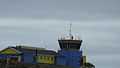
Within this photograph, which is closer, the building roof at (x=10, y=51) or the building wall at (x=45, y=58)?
the building roof at (x=10, y=51)

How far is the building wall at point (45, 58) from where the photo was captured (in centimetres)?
9038

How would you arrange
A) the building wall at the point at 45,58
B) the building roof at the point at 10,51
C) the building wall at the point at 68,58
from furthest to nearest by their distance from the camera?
1. the building wall at the point at 68,58
2. the building wall at the point at 45,58
3. the building roof at the point at 10,51

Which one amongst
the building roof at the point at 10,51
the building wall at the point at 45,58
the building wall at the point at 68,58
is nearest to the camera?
the building roof at the point at 10,51

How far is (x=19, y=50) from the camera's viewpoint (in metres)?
89.0

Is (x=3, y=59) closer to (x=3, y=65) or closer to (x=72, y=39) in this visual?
(x=3, y=65)

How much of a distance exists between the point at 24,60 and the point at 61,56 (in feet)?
24.5

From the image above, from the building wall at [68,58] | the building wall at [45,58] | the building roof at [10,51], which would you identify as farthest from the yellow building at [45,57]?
the building roof at [10,51]

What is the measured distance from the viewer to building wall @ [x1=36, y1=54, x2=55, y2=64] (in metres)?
90.4

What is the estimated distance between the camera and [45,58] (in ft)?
300

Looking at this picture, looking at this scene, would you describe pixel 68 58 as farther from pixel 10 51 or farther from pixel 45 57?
pixel 10 51

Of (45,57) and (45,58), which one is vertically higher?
(45,57)

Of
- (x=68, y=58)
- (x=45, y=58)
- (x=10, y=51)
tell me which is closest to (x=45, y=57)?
(x=45, y=58)

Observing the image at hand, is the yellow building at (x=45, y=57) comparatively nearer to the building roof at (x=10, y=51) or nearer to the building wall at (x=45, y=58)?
the building wall at (x=45, y=58)

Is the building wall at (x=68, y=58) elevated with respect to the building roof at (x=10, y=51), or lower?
lower
